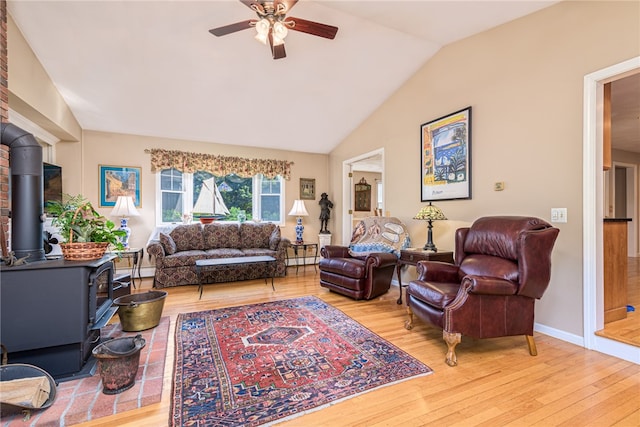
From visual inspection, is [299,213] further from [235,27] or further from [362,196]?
[235,27]

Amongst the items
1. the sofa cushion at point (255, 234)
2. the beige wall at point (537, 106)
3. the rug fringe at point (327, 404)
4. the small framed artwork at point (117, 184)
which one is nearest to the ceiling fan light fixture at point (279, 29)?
the beige wall at point (537, 106)

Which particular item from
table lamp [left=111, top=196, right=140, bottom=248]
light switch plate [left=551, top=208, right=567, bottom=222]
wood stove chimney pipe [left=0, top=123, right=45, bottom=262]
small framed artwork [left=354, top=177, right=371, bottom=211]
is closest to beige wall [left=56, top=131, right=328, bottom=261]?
table lamp [left=111, top=196, right=140, bottom=248]

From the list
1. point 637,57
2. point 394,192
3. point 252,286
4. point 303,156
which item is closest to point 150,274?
point 252,286

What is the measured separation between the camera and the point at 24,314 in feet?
5.95

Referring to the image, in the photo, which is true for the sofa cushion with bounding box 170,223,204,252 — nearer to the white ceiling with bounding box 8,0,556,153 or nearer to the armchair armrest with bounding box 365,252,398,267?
the white ceiling with bounding box 8,0,556,153

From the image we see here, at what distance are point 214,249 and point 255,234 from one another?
762mm

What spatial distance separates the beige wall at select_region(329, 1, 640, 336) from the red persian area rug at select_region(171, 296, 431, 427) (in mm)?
1686

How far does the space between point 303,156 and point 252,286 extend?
3075mm

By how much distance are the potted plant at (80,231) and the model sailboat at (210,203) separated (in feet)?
10.3

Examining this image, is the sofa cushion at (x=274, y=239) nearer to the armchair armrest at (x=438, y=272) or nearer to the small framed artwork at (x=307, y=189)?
the small framed artwork at (x=307, y=189)

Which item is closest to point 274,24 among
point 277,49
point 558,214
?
point 277,49

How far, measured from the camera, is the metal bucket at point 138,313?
2.66 metres

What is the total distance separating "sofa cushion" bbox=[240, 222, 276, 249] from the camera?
5352 millimetres

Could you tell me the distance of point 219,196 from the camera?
566cm
